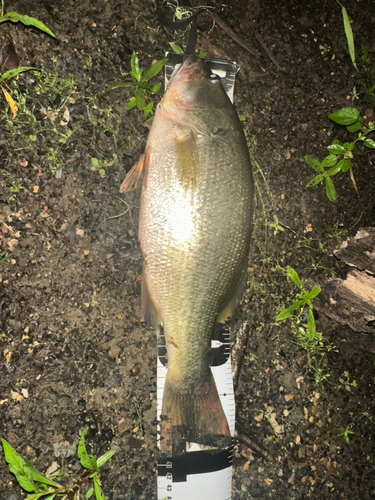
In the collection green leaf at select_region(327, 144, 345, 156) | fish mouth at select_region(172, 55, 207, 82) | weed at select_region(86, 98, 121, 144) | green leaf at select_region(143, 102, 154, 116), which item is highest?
fish mouth at select_region(172, 55, 207, 82)

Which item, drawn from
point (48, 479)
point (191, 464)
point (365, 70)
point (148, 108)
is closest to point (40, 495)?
point (48, 479)

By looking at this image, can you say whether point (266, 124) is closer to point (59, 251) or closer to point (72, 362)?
point (59, 251)

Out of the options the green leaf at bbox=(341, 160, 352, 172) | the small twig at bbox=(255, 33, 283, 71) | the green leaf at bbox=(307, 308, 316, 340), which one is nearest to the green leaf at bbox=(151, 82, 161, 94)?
the small twig at bbox=(255, 33, 283, 71)

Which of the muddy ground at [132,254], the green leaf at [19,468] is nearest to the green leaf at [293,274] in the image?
the muddy ground at [132,254]

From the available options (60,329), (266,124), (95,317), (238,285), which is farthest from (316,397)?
(266,124)

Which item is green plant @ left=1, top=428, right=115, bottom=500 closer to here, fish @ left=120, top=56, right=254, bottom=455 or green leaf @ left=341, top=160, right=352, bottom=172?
fish @ left=120, top=56, right=254, bottom=455

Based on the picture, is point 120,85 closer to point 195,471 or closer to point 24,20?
point 24,20
